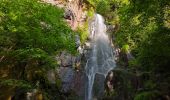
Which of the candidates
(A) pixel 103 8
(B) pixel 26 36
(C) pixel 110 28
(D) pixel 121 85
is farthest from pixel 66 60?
(A) pixel 103 8

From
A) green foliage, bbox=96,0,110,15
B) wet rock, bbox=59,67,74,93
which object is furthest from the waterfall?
wet rock, bbox=59,67,74,93

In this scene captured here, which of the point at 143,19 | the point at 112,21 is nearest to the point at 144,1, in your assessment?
the point at 143,19

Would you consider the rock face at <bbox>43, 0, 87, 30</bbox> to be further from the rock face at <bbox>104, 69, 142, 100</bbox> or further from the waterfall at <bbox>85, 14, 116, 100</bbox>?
the rock face at <bbox>104, 69, 142, 100</bbox>

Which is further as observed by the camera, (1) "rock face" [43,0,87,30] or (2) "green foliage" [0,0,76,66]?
(1) "rock face" [43,0,87,30]

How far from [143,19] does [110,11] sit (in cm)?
3192

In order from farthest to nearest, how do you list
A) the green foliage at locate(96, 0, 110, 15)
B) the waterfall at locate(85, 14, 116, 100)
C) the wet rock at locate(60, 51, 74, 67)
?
1. the green foliage at locate(96, 0, 110, 15)
2. the waterfall at locate(85, 14, 116, 100)
3. the wet rock at locate(60, 51, 74, 67)

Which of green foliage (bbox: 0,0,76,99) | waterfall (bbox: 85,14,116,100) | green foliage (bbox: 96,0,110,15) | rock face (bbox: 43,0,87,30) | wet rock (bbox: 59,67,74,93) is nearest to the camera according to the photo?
green foliage (bbox: 0,0,76,99)

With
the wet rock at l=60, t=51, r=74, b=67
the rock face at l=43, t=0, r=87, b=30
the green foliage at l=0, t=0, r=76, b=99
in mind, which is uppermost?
the rock face at l=43, t=0, r=87, b=30

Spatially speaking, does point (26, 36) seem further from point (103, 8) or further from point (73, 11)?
point (103, 8)

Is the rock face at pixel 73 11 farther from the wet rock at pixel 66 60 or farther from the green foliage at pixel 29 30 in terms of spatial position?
the green foliage at pixel 29 30

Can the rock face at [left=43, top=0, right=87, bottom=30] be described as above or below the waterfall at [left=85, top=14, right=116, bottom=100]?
above

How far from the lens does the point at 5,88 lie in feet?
52.1

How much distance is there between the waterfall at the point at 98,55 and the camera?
33472 millimetres

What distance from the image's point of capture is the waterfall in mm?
33472
